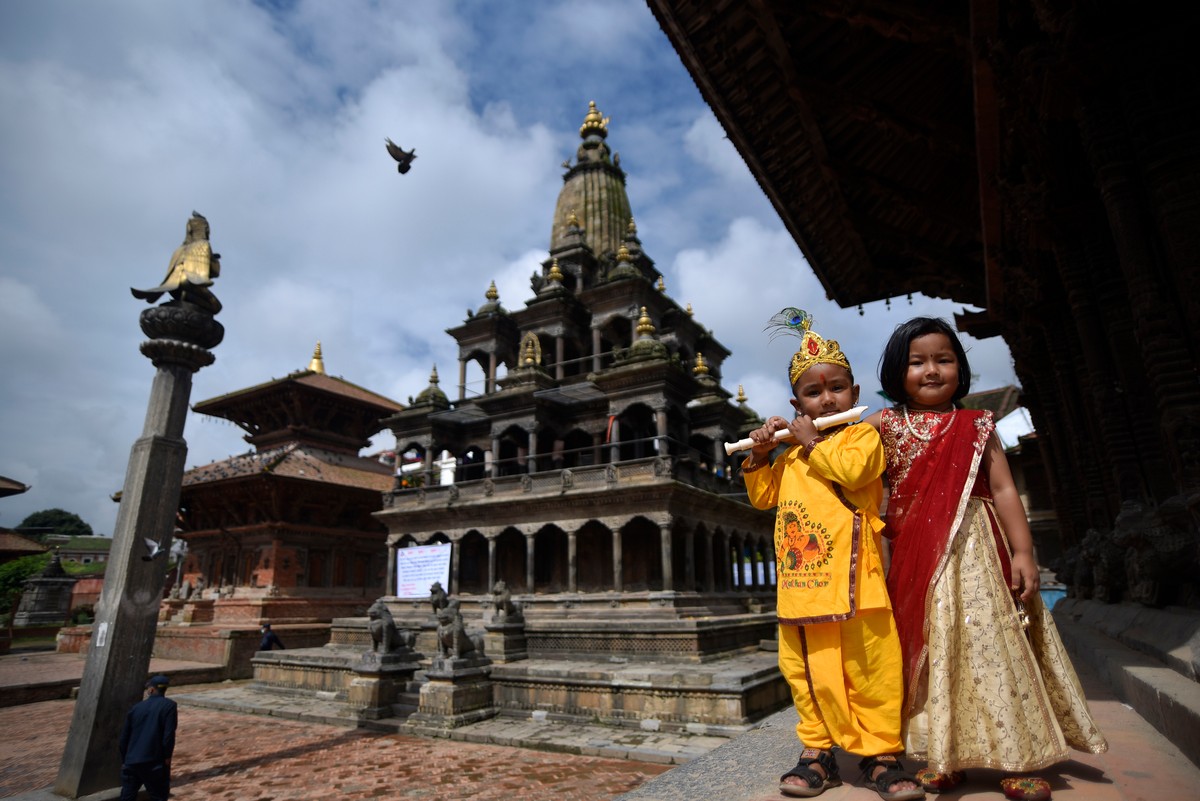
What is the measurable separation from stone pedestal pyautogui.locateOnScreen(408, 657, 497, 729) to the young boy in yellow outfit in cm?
1075

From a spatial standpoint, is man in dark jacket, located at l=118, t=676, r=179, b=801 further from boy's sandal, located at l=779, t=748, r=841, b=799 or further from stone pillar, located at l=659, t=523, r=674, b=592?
stone pillar, located at l=659, t=523, r=674, b=592

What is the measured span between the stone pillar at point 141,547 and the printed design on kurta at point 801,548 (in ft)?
26.5

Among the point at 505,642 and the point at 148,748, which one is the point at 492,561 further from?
the point at 148,748

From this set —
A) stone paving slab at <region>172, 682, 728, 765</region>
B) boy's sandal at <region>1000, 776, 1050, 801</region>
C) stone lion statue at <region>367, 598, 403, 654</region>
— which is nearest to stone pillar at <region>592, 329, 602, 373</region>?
stone lion statue at <region>367, 598, 403, 654</region>

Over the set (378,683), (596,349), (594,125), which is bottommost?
(378,683)

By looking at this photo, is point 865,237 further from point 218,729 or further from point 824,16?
point 218,729

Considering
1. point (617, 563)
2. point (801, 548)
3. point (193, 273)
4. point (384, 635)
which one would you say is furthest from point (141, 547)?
point (617, 563)

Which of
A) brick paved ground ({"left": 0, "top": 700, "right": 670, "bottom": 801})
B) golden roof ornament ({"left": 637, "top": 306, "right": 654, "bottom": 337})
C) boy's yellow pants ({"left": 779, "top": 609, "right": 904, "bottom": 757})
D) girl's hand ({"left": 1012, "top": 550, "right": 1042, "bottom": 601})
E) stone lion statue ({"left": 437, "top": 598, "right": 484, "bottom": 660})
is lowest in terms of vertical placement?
brick paved ground ({"left": 0, "top": 700, "right": 670, "bottom": 801})

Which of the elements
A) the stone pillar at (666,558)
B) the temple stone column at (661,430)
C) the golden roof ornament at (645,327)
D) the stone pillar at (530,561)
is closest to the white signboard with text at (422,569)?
the stone pillar at (530,561)

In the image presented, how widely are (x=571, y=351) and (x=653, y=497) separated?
391 inches

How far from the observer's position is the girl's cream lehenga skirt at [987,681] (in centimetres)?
220

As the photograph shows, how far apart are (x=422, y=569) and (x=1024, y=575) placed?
2179cm

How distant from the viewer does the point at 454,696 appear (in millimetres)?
11938

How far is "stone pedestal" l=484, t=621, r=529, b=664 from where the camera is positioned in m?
16.2
